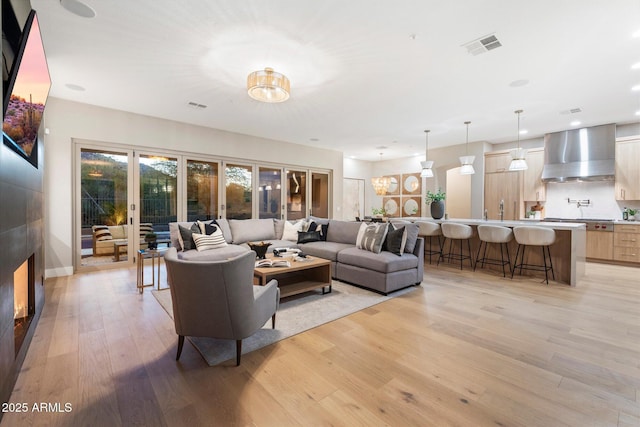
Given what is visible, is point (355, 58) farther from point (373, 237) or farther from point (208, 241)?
point (208, 241)

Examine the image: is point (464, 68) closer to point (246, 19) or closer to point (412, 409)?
point (246, 19)

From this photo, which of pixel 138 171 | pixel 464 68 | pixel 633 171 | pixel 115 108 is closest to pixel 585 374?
pixel 464 68

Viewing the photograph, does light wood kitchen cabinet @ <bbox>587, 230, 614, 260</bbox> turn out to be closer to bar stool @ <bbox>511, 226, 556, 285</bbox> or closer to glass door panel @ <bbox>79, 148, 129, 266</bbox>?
bar stool @ <bbox>511, 226, 556, 285</bbox>

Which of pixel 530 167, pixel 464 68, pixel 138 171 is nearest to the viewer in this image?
pixel 464 68

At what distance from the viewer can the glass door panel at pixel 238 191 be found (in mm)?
6789

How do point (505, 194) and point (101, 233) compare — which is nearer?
point (101, 233)

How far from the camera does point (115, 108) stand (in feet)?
16.8

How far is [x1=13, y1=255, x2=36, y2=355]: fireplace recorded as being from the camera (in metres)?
2.18

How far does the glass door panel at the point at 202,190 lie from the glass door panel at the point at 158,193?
30 centimetres

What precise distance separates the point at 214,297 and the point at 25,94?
6.64 ft

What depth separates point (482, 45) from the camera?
3.05 meters

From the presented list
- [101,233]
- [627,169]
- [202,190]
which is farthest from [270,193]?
[627,169]

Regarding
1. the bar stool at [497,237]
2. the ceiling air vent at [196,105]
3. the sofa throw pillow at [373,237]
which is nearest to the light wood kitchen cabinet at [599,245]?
the bar stool at [497,237]

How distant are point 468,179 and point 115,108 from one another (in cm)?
906
